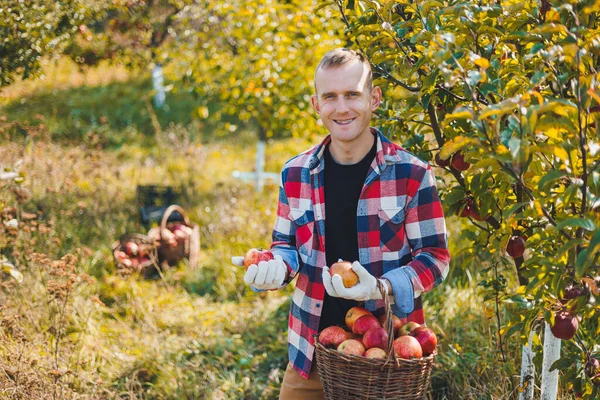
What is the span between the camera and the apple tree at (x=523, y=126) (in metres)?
1.56

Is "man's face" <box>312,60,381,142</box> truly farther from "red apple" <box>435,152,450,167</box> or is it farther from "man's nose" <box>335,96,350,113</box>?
"red apple" <box>435,152,450,167</box>

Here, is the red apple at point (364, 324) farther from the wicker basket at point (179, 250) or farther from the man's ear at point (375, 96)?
the wicker basket at point (179, 250)

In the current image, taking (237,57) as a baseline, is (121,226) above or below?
below

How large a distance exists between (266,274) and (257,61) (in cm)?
376

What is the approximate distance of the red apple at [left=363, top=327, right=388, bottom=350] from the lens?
1.87m

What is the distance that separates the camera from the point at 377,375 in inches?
69.6

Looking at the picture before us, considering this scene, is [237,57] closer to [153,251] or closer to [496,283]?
[153,251]

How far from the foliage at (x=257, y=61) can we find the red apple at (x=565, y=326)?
3.49 metres

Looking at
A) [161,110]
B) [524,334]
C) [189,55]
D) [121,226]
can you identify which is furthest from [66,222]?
[161,110]

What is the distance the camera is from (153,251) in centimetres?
484

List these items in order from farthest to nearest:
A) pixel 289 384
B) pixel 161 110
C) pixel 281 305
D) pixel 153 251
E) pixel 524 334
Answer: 1. pixel 161 110
2. pixel 153 251
3. pixel 281 305
4. pixel 289 384
5. pixel 524 334

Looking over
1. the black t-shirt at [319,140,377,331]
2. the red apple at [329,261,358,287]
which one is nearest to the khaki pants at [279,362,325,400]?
the black t-shirt at [319,140,377,331]

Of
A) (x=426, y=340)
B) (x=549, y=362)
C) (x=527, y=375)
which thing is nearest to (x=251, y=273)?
(x=426, y=340)

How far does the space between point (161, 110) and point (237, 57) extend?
161 inches
